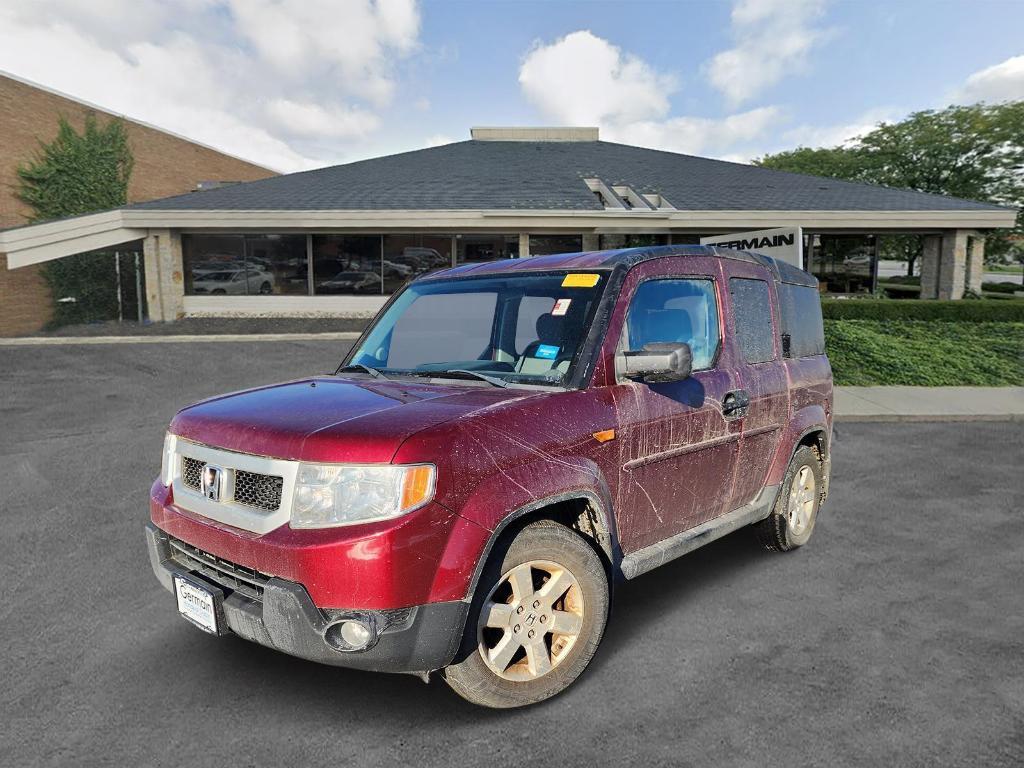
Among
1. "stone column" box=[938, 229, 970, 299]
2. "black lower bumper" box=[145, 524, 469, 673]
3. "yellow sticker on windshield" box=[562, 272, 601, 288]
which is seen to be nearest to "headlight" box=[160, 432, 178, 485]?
"black lower bumper" box=[145, 524, 469, 673]

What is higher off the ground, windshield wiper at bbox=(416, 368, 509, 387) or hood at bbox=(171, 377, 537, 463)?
windshield wiper at bbox=(416, 368, 509, 387)

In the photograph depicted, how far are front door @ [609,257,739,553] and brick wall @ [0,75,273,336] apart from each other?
26937 millimetres

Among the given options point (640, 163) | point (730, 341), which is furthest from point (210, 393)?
point (640, 163)

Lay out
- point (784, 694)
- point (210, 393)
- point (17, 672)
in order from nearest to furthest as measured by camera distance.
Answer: point (784, 694)
point (17, 672)
point (210, 393)

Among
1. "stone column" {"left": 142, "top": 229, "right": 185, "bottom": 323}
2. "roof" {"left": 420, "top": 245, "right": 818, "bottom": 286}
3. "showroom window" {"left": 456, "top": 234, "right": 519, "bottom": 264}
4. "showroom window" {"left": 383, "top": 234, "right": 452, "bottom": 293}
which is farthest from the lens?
"showroom window" {"left": 456, "top": 234, "right": 519, "bottom": 264}

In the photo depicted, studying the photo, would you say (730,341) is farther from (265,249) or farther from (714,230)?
(265,249)

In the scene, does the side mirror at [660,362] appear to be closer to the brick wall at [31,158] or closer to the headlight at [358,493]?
the headlight at [358,493]

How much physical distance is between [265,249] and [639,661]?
2148 centimetres

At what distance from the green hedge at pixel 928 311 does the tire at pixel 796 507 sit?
12604mm

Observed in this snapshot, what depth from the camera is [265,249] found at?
22094 millimetres

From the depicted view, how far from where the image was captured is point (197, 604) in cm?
285

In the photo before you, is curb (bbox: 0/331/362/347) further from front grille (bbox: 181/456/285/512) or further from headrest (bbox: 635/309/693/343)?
front grille (bbox: 181/456/285/512)

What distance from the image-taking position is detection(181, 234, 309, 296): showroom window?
21828 millimetres

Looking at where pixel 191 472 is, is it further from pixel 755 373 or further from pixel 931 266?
pixel 931 266
